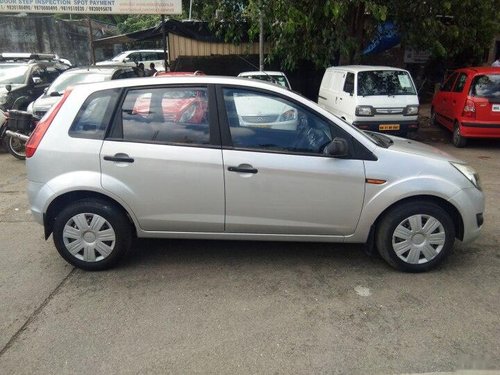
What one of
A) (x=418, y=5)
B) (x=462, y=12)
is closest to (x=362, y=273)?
(x=418, y=5)

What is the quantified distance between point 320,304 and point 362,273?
669 millimetres

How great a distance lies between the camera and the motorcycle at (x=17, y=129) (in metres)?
7.86

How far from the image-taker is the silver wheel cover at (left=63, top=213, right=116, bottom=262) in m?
3.88

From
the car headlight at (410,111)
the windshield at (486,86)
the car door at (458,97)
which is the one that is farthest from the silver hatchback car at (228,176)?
the car door at (458,97)

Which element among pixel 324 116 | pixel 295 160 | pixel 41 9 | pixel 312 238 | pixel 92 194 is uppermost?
pixel 41 9

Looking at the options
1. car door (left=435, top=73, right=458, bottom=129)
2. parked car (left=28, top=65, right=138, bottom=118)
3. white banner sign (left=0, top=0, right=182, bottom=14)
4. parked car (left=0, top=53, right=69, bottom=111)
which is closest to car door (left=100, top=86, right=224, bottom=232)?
parked car (left=28, top=65, right=138, bottom=118)

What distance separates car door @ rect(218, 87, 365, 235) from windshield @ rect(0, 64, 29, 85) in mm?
9203

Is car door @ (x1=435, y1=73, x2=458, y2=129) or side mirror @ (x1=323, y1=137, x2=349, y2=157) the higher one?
side mirror @ (x1=323, y1=137, x2=349, y2=157)

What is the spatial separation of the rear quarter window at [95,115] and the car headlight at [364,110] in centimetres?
628

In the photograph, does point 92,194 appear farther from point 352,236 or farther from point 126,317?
point 352,236

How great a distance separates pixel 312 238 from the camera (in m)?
3.95

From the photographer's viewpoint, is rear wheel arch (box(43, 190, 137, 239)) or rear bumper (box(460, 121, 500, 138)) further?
rear bumper (box(460, 121, 500, 138))

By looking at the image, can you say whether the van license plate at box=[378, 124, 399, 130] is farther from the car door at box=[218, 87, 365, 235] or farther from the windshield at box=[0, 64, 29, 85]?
the windshield at box=[0, 64, 29, 85]

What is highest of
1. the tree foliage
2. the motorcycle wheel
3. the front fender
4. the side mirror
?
the tree foliage
